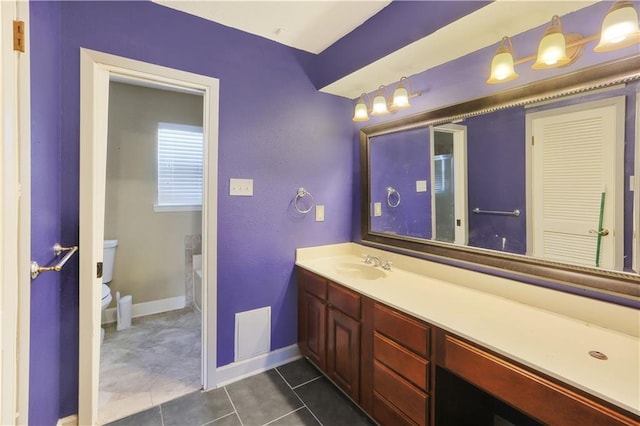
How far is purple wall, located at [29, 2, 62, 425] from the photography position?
109 cm

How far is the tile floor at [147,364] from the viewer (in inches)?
71.6

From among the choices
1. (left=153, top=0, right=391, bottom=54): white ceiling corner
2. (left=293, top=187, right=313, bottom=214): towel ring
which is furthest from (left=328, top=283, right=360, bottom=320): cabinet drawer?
(left=153, top=0, right=391, bottom=54): white ceiling corner

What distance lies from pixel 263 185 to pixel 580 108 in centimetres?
179

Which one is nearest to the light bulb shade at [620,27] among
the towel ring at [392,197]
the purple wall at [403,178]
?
the purple wall at [403,178]

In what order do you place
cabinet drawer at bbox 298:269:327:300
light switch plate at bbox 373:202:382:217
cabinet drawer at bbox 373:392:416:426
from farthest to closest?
light switch plate at bbox 373:202:382:217 < cabinet drawer at bbox 298:269:327:300 < cabinet drawer at bbox 373:392:416:426

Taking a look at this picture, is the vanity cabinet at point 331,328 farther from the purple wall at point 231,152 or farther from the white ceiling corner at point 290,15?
the white ceiling corner at point 290,15

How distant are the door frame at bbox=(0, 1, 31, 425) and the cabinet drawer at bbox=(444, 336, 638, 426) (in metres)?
1.52

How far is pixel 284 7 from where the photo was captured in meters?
1.72

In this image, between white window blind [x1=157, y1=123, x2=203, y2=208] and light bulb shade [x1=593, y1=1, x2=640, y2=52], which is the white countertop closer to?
light bulb shade [x1=593, y1=1, x2=640, y2=52]

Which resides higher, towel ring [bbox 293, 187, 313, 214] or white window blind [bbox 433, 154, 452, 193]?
white window blind [bbox 433, 154, 452, 193]

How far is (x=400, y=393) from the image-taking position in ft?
4.61

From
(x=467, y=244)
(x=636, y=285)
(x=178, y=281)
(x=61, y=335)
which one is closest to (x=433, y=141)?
(x=467, y=244)

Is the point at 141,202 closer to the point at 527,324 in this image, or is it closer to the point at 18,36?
the point at 18,36

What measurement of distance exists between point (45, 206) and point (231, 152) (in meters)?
1.01
